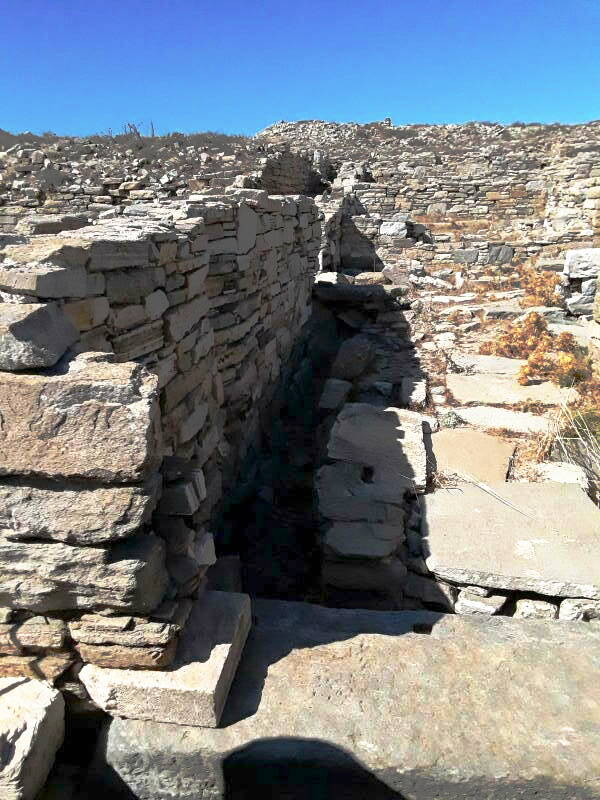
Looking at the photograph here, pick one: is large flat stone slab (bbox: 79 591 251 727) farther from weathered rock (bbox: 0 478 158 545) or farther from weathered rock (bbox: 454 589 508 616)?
weathered rock (bbox: 454 589 508 616)

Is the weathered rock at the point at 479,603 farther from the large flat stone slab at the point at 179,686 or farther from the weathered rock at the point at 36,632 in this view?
the weathered rock at the point at 36,632

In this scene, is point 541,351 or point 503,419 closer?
point 503,419

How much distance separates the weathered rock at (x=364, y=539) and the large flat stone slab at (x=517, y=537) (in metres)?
0.21

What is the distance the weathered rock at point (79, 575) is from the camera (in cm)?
192

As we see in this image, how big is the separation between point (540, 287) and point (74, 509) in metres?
9.65

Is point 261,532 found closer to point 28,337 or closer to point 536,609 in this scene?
point 536,609

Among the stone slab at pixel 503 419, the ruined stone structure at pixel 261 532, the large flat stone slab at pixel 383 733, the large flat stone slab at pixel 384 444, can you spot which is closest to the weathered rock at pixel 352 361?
the ruined stone structure at pixel 261 532

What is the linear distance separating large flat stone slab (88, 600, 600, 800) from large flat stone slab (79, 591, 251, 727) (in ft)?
0.20

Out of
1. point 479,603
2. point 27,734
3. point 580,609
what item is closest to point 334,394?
point 479,603

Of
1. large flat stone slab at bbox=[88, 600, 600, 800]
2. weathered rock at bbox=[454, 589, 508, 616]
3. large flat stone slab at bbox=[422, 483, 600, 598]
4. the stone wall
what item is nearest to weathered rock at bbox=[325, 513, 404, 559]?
large flat stone slab at bbox=[422, 483, 600, 598]

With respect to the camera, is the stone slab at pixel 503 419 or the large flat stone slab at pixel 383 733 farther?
the stone slab at pixel 503 419

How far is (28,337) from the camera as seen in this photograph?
6.10 ft

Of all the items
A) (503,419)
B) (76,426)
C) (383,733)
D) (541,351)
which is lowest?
(383,733)

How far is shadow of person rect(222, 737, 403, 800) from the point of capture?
199cm
